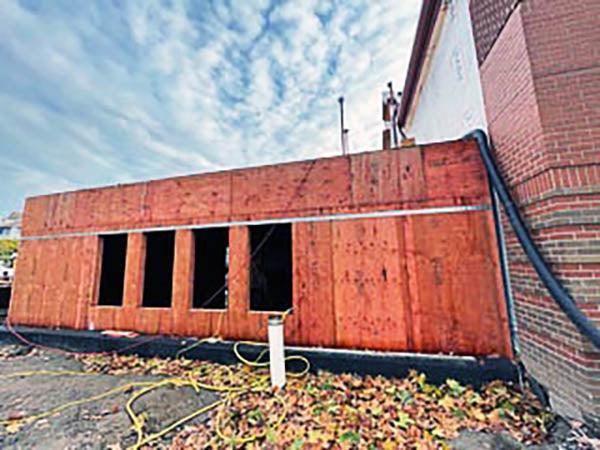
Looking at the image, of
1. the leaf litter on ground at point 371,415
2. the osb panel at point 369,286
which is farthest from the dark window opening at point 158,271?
the osb panel at point 369,286

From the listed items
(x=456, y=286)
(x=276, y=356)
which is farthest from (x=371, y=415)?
(x=456, y=286)

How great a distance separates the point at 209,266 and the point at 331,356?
13.9 feet

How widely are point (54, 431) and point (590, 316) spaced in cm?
484

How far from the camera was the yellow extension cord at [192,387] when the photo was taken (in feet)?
7.93

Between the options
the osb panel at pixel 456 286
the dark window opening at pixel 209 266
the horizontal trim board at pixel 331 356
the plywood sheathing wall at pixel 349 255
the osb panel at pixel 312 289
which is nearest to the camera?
the horizontal trim board at pixel 331 356

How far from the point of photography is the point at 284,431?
2379 millimetres

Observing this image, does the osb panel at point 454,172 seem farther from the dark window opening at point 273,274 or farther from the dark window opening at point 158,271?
the dark window opening at point 158,271

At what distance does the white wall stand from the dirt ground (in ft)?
17.3

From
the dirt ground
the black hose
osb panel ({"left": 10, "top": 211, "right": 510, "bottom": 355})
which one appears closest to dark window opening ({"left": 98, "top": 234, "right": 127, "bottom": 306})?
osb panel ({"left": 10, "top": 211, "right": 510, "bottom": 355})

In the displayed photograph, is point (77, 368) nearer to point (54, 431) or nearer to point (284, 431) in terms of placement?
point (54, 431)

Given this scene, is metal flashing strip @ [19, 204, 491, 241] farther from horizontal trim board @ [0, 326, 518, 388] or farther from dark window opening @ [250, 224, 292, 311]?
dark window opening @ [250, 224, 292, 311]

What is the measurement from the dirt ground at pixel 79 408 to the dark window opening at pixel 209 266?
2603 millimetres

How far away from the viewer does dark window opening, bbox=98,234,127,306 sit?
6.13 metres

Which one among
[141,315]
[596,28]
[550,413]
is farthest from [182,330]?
[596,28]
